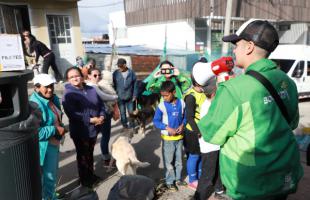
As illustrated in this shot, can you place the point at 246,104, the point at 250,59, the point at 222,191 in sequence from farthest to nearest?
1. the point at 222,191
2. the point at 250,59
3. the point at 246,104

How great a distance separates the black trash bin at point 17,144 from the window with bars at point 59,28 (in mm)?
9835

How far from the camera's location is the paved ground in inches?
144

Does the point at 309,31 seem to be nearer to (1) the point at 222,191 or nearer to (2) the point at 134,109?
(2) the point at 134,109

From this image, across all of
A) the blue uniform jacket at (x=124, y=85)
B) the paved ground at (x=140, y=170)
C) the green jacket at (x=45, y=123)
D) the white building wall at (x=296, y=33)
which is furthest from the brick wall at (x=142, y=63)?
the white building wall at (x=296, y=33)

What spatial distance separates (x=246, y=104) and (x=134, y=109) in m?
5.12

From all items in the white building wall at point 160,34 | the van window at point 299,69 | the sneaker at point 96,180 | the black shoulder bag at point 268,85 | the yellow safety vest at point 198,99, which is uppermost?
the white building wall at point 160,34

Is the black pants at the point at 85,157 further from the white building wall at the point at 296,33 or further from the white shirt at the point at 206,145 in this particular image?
the white building wall at the point at 296,33

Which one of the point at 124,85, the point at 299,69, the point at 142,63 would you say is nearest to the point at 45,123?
the point at 124,85

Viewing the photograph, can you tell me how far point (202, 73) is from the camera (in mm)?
3064

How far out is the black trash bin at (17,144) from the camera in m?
1.68

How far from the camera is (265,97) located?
1549 mm

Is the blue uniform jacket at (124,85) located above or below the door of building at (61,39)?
below

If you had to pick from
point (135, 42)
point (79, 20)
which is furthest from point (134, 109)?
point (135, 42)

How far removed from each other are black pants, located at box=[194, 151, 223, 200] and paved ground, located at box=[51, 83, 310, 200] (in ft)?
1.33
